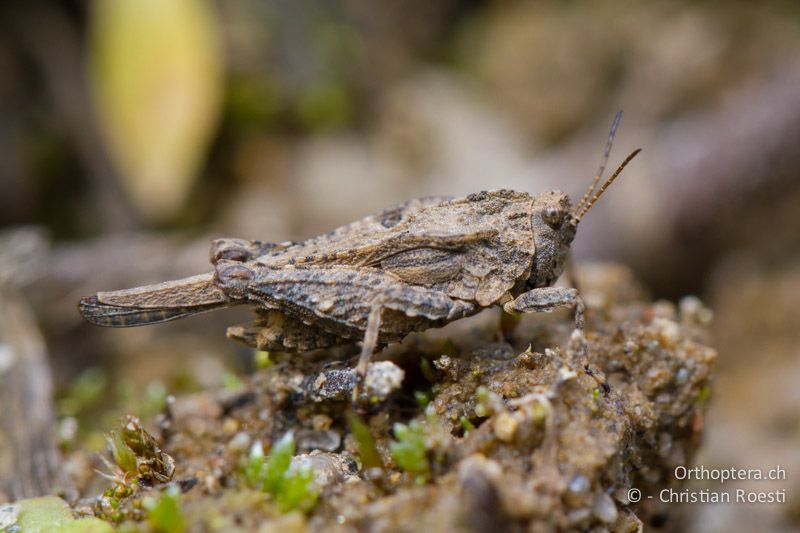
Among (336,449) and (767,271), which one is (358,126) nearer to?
(767,271)

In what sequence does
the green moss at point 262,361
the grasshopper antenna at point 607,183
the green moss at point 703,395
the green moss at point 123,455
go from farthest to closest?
the green moss at point 262,361 < the green moss at point 703,395 < the grasshopper antenna at point 607,183 < the green moss at point 123,455

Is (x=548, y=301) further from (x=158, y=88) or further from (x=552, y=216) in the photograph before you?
(x=158, y=88)

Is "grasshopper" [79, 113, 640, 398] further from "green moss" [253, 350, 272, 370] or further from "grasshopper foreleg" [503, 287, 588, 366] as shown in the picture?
"green moss" [253, 350, 272, 370]

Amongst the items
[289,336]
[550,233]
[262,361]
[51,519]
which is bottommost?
[51,519]

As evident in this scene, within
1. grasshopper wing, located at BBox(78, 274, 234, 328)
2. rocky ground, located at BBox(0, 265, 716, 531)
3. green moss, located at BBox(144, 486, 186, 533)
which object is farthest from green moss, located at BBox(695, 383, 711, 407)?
green moss, located at BBox(144, 486, 186, 533)

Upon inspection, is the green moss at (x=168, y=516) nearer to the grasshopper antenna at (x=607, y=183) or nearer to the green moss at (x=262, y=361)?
the green moss at (x=262, y=361)

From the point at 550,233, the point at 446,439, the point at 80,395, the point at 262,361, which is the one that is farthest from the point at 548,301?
the point at 80,395

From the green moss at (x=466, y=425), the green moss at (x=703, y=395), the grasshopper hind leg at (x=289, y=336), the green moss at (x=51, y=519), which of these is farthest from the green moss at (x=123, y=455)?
the green moss at (x=703, y=395)
